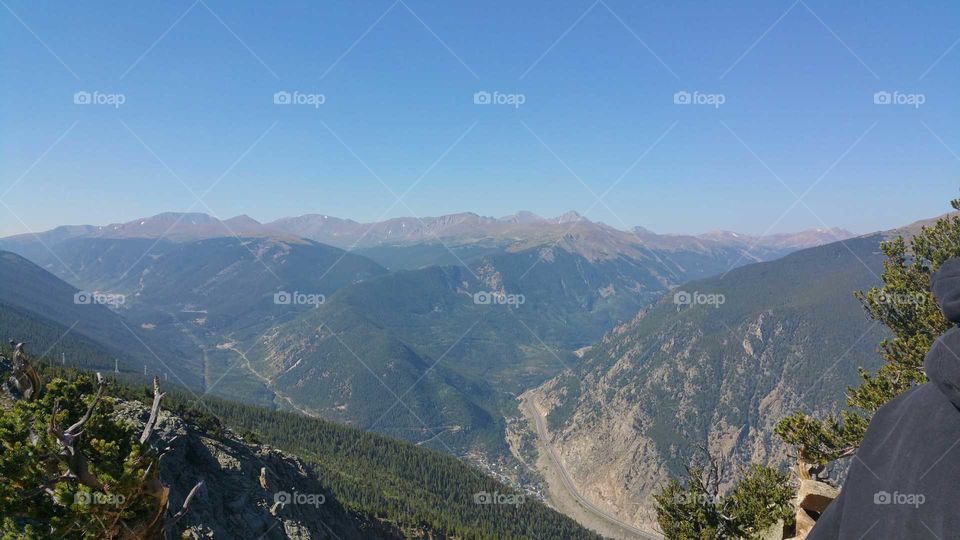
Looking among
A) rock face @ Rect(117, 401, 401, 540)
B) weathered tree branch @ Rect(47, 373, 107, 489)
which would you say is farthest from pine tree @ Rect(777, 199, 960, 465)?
rock face @ Rect(117, 401, 401, 540)

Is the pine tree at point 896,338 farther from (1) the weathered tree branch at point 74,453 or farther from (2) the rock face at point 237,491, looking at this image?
(2) the rock face at point 237,491

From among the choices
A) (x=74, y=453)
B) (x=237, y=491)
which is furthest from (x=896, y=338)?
(x=237, y=491)

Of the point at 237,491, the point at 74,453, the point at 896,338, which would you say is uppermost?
the point at 896,338

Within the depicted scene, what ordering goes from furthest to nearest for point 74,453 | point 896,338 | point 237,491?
point 237,491 → point 896,338 → point 74,453

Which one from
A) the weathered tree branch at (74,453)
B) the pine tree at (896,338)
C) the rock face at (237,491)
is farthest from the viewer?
the rock face at (237,491)

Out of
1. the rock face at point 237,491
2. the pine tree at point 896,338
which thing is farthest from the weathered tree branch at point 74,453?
the pine tree at point 896,338

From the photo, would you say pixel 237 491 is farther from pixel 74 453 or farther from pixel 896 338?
pixel 896 338

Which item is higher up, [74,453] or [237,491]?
[74,453]

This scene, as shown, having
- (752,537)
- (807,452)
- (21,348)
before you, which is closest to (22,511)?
(21,348)

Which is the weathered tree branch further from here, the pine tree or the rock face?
the pine tree
